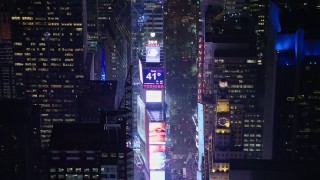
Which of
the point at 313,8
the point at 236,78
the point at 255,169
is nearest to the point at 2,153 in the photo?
the point at 255,169

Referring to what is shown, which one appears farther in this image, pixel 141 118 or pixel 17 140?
pixel 141 118

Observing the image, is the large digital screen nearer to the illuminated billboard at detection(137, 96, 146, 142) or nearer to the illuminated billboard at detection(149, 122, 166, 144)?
the illuminated billboard at detection(149, 122, 166, 144)

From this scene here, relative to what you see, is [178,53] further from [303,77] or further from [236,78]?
[303,77]

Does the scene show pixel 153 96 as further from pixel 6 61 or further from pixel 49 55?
pixel 6 61

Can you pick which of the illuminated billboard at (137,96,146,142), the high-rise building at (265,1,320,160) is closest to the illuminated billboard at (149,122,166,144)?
the illuminated billboard at (137,96,146,142)

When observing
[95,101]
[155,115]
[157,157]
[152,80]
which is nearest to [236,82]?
[152,80]

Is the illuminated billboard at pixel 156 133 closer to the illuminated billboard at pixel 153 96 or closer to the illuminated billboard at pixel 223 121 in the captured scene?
the illuminated billboard at pixel 153 96

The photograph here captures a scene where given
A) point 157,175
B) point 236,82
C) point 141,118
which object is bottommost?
point 157,175
